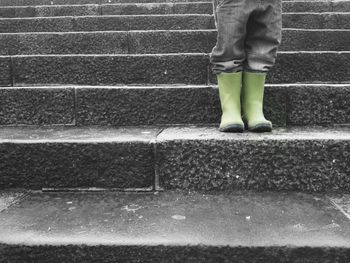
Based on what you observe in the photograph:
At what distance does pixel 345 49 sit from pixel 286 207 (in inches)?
86.0

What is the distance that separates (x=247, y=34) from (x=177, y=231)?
3.72 feet

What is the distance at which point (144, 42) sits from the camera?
3.42 meters

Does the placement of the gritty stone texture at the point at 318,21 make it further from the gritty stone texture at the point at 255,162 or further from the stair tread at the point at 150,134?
the gritty stone texture at the point at 255,162

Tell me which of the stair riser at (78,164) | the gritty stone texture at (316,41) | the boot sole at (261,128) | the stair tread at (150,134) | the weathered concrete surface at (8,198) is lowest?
the weathered concrete surface at (8,198)

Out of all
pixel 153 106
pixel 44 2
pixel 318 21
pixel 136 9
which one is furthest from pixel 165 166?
pixel 44 2

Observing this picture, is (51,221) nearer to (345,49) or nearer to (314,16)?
(345,49)

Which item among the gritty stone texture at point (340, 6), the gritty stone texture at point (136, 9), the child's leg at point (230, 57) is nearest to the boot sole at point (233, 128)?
the child's leg at point (230, 57)

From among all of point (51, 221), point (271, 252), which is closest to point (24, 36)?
point (51, 221)

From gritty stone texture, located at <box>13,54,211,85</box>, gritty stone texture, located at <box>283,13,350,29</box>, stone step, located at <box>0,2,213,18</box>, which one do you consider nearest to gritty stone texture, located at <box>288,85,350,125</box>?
gritty stone texture, located at <box>13,54,211,85</box>

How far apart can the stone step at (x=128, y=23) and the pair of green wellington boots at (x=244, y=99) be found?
224 cm

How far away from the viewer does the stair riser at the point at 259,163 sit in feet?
5.83

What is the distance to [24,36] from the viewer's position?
3.44m

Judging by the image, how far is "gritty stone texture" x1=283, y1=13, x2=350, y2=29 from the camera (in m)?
3.99

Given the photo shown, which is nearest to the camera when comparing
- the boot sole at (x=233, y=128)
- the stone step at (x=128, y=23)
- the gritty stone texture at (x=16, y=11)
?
the boot sole at (x=233, y=128)
